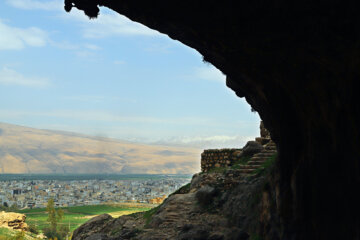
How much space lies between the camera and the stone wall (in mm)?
29533

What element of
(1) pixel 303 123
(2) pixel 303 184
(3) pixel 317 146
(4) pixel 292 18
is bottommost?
(2) pixel 303 184

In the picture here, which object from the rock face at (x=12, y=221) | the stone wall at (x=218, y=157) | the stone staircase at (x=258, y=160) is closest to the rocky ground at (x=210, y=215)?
the stone staircase at (x=258, y=160)

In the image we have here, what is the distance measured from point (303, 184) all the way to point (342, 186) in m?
1.67

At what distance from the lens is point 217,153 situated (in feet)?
101

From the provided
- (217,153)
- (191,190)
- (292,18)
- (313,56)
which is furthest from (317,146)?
(217,153)

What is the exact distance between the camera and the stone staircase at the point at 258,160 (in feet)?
80.0

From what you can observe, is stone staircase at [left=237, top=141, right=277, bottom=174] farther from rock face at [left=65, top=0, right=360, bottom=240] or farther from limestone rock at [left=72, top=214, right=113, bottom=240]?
limestone rock at [left=72, top=214, right=113, bottom=240]

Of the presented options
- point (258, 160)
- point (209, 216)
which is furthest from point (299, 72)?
point (258, 160)

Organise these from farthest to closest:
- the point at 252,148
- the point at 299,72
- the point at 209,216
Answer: the point at 252,148, the point at 209,216, the point at 299,72

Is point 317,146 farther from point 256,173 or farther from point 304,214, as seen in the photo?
point 256,173

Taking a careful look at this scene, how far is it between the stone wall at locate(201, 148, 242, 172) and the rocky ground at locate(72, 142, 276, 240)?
1593 millimetres

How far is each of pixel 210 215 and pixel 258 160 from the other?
5604mm

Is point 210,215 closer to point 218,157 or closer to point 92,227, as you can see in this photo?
point 218,157

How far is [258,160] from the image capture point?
2536 centimetres
